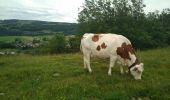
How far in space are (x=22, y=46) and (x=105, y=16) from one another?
79.8 feet

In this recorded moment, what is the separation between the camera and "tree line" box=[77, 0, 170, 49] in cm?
5694

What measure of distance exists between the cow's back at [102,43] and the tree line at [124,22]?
38.7m

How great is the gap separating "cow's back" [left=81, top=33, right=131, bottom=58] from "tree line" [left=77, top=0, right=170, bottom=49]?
3869cm

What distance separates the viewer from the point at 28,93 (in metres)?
12.9

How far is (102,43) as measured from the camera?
1664cm

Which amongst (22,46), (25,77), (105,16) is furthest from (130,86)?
(22,46)

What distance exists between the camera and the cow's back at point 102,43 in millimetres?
16297

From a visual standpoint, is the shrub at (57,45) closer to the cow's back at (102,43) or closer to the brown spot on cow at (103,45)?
the cow's back at (102,43)

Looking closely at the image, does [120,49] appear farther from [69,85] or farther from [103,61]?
[103,61]

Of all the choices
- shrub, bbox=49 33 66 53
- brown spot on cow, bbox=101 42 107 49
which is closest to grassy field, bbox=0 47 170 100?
brown spot on cow, bbox=101 42 107 49

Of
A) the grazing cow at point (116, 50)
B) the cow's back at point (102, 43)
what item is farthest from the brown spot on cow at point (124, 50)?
the cow's back at point (102, 43)

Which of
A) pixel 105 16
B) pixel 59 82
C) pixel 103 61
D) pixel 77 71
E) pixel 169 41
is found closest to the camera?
pixel 59 82

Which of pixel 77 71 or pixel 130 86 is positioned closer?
pixel 130 86

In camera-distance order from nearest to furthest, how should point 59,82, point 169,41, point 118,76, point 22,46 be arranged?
point 59,82 < point 118,76 < point 169,41 < point 22,46
